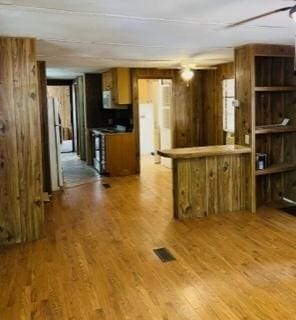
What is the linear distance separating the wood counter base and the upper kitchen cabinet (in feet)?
10.2

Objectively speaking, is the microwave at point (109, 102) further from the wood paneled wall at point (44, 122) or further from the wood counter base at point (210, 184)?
the wood counter base at point (210, 184)

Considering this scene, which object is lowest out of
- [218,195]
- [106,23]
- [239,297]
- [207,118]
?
[239,297]

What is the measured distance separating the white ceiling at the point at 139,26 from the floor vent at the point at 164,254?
2.19 meters

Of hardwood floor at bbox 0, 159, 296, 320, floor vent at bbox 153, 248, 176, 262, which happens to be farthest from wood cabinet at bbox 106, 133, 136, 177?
floor vent at bbox 153, 248, 176, 262

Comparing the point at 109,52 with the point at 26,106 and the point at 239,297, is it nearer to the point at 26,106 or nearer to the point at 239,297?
the point at 26,106

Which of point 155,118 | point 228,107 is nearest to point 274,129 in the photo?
point 228,107

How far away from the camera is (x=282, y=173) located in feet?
17.3

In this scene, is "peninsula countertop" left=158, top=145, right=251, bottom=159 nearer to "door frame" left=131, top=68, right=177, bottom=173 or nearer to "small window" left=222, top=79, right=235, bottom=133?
"small window" left=222, top=79, right=235, bottom=133

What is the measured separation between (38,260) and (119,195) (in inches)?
100

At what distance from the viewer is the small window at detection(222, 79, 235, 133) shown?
6695 mm

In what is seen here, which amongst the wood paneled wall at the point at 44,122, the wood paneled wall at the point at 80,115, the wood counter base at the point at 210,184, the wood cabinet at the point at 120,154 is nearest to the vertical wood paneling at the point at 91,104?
the wood paneled wall at the point at 80,115

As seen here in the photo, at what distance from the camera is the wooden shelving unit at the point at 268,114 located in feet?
15.0

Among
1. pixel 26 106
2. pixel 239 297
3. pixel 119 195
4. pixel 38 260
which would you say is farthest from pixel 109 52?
pixel 239 297

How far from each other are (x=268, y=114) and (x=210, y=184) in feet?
4.64
